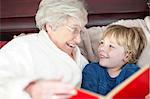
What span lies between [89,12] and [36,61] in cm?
88

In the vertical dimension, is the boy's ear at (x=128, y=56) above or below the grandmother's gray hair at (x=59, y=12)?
below

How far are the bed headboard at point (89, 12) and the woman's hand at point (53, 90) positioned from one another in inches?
48.2

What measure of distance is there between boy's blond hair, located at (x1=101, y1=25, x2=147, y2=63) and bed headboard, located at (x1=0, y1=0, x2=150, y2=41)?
1.88 ft

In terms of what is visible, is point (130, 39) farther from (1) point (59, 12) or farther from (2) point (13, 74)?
(2) point (13, 74)

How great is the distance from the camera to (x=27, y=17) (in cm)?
239

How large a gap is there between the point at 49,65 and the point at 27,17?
0.86 m

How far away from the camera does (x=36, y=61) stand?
1574 mm

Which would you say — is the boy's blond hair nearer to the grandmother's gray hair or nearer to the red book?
the grandmother's gray hair

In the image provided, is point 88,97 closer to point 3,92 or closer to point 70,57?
point 3,92

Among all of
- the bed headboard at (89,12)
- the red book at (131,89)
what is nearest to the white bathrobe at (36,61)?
the red book at (131,89)

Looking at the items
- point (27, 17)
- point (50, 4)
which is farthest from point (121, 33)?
point (27, 17)

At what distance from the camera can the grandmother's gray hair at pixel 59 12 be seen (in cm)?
164

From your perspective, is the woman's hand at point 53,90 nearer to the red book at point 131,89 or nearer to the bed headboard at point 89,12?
the red book at point 131,89

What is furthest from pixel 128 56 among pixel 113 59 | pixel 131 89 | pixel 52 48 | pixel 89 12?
pixel 89 12
